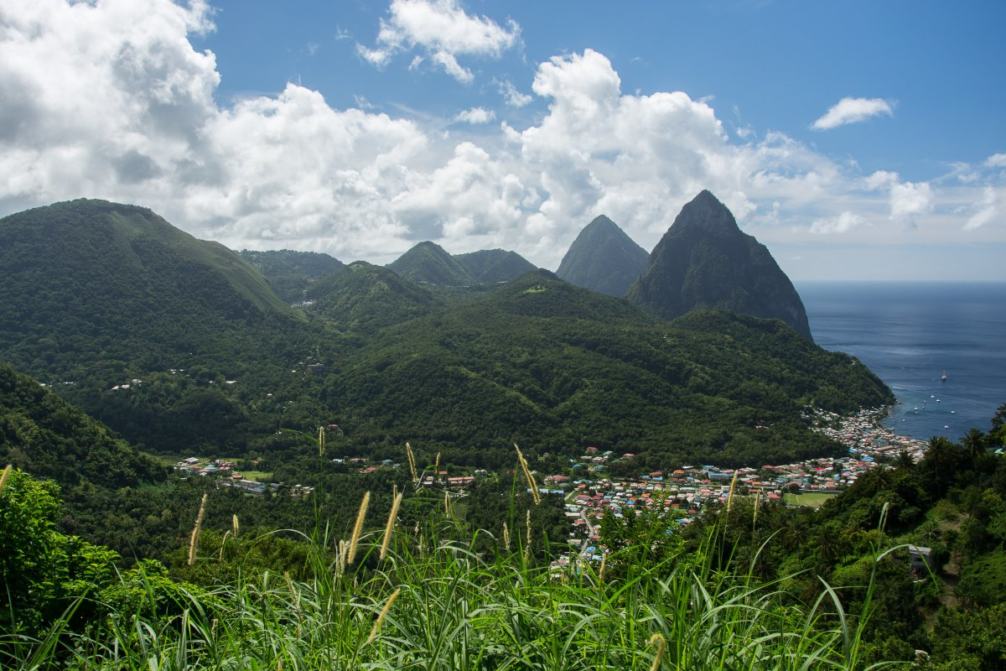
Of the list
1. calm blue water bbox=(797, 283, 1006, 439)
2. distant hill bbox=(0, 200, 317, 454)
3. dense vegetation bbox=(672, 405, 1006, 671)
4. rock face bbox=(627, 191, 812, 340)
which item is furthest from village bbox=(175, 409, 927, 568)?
rock face bbox=(627, 191, 812, 340)

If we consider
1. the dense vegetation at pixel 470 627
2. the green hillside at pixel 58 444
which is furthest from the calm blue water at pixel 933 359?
the green hillside at pixel 58 444

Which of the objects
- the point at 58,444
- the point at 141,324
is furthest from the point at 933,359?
the point at 141,324

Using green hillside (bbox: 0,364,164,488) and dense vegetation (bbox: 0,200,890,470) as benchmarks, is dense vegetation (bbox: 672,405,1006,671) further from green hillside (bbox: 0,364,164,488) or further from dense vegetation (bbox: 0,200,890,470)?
green hillside (bbox: 0,364,164,488)

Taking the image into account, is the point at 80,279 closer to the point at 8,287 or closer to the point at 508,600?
the point at 8,287

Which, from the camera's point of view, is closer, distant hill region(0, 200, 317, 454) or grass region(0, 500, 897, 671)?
grass region(0, 500, 897, 671)

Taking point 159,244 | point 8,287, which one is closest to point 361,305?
point 159,244
